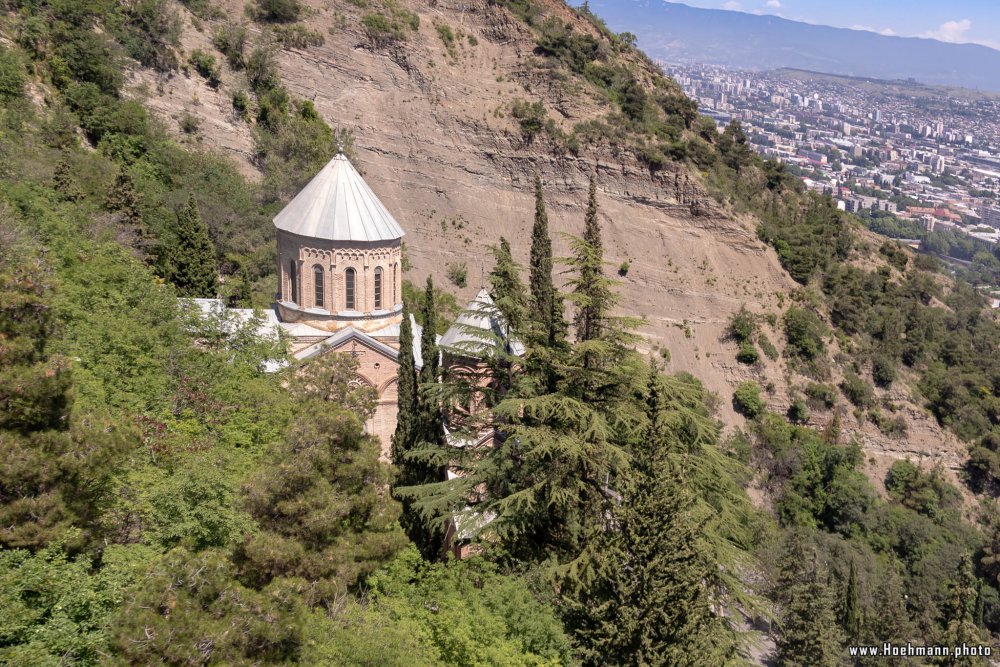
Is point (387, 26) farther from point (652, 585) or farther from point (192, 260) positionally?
point (652, 585)

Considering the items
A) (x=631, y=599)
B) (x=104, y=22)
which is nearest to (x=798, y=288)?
(x=631, y=599)

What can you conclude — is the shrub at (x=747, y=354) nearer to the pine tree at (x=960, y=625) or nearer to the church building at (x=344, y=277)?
the pine tree at (x=960, y=625)

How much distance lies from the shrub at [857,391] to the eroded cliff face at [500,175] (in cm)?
107

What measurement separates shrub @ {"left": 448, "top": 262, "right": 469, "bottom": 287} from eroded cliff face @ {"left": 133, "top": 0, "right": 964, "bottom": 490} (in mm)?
266

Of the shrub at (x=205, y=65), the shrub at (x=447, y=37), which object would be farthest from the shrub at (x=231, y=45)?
the shrub at (x=447, y=37)

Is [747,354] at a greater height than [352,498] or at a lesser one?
lesser

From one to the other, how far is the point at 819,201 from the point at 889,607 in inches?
1012

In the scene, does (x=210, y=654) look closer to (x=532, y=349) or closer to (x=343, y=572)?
(x=343, y=572)

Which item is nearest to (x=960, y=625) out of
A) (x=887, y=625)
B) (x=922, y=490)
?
(x=887, y=625)

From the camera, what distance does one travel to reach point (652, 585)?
9.82 m

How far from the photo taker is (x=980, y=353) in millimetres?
37125

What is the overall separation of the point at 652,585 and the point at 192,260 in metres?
19.3

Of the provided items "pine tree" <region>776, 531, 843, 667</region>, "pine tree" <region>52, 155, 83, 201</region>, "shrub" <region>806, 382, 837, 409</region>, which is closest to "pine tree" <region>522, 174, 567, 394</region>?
"pine tree" <region>776, 531, 843, 667</region>

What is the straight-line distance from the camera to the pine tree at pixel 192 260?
23969 mm
